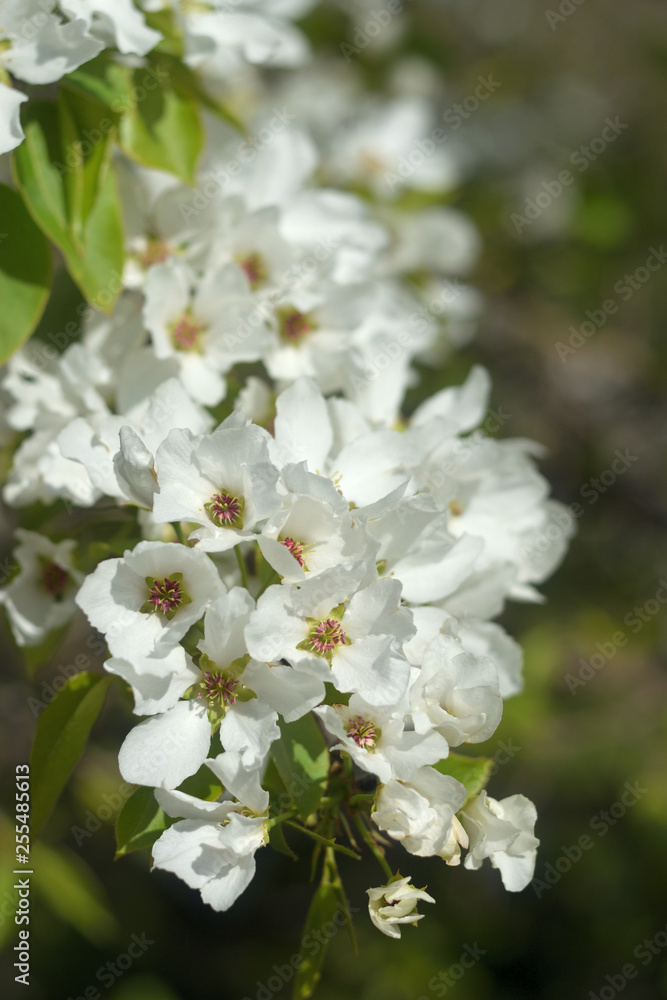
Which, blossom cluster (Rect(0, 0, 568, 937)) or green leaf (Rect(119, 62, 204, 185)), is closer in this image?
blossom cluster (Rect(0, 0, 568, 937))

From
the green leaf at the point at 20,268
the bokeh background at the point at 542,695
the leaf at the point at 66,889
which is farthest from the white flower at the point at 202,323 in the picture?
the leaf at the point at 66,889

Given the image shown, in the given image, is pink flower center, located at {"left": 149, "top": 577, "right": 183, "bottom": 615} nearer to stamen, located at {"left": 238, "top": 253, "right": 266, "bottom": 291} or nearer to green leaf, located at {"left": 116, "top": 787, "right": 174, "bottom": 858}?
green leaf, located at {"left": 116, "top": 787, "right": 174, "bottom": 858}

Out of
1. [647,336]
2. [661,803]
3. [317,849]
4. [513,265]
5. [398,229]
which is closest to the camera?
[317,849]

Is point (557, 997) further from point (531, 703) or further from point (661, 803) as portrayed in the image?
point (531, 703)

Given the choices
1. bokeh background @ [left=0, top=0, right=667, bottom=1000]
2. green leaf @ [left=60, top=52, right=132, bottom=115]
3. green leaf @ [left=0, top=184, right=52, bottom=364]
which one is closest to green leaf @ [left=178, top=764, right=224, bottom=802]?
green leaf @ [left=0, top=184, right=52, bottom=364]

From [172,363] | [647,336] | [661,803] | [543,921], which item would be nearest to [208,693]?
[172,363]

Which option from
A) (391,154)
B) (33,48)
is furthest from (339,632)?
(391,154)
